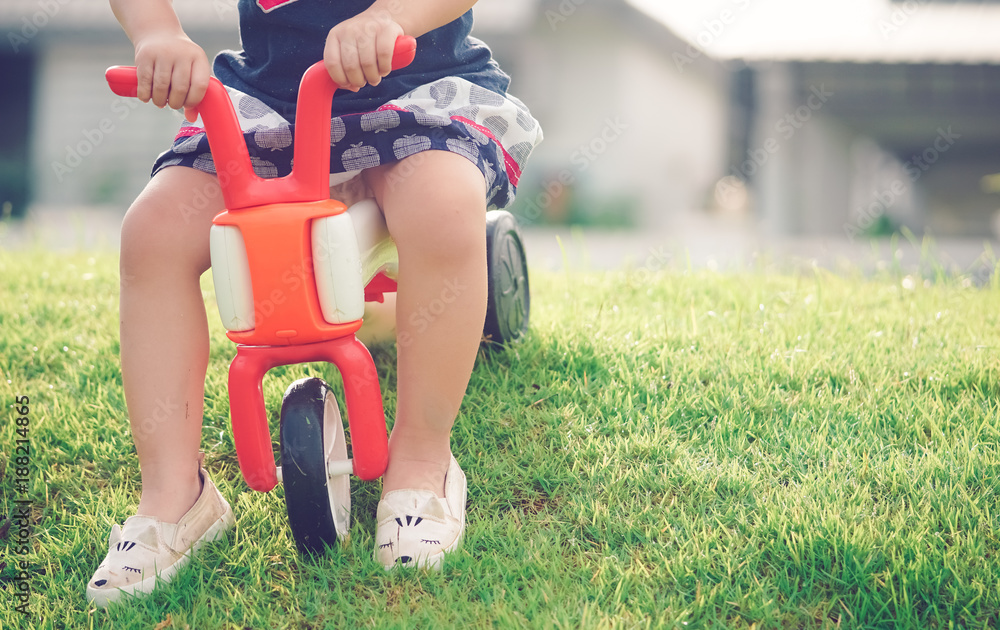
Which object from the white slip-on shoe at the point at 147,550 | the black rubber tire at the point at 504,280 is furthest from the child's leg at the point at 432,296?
the black rubber tire at the point at 504,280

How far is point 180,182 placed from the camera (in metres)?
1.26

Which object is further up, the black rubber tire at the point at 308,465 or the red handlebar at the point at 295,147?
the red handlebar at the point at 295,147

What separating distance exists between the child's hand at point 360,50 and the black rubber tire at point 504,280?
637 mm

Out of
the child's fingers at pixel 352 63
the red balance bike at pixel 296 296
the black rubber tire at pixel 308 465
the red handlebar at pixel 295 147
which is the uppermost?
the child's fingers at pixel 352 63

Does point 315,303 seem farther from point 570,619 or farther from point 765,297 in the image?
point 765,297

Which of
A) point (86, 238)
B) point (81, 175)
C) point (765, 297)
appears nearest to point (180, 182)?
point (765, 297)

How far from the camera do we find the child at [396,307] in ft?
3.90

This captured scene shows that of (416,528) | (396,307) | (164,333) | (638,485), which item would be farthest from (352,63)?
(638,485)

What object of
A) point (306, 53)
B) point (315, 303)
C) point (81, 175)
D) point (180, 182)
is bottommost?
point (81, 175)

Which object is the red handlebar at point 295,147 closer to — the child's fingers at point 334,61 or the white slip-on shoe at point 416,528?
the child's fingers at point 334,61

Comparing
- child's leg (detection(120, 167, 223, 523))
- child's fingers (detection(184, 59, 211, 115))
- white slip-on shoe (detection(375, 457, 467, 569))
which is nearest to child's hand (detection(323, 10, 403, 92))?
child's fingers (detection(184, 59, 211, 115))

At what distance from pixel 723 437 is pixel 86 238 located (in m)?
3.17

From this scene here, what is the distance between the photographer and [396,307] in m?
1.26

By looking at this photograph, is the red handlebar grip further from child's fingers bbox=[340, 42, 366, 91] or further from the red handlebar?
child's fingers bbox=[340, 42, 366, 91]
